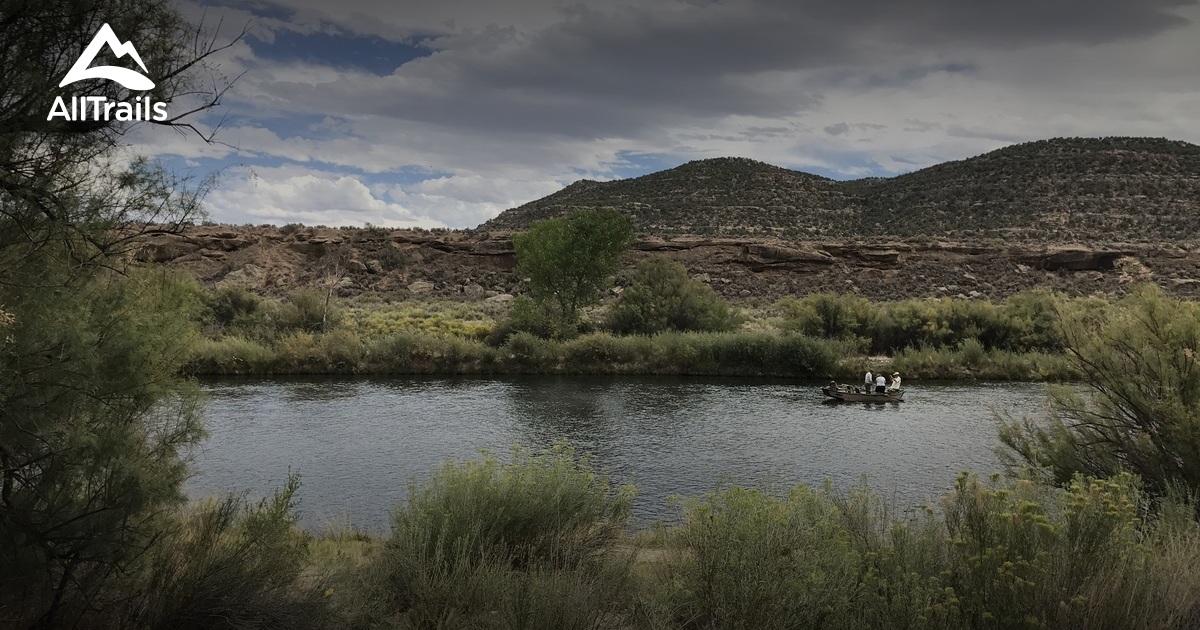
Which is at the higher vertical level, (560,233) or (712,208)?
(712,208)

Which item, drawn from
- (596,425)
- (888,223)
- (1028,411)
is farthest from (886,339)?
(888,223)

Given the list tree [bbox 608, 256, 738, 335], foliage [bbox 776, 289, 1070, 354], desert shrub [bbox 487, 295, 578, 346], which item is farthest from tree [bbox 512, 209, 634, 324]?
foliage [bbox 776, 289, 1070, 354]

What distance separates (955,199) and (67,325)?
220ft

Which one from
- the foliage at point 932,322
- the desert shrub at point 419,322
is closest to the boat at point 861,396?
the foliage at point 932,322

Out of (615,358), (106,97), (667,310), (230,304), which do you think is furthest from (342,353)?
(106,97)

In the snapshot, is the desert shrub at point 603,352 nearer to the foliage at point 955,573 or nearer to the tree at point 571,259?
the tree at point 571,259

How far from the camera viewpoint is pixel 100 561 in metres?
5.39

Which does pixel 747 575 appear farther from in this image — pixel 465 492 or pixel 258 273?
pixel 258 273

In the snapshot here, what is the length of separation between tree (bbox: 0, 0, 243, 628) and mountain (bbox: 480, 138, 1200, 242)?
5482cm

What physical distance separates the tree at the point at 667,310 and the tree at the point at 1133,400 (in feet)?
83.7

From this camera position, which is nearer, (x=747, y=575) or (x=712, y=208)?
(x=747, y=575)

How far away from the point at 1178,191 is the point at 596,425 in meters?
59.3

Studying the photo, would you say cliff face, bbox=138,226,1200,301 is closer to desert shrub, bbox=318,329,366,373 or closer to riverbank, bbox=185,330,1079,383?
riverbank, bbox=185,330,1079,383

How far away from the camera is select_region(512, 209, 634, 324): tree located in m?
35.1
